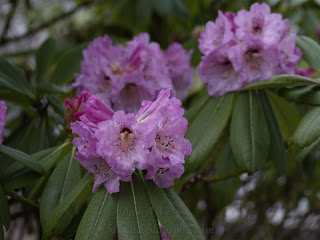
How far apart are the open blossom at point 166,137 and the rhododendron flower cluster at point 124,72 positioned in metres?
0.36

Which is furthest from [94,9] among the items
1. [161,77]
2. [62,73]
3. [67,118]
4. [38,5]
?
[67,118]

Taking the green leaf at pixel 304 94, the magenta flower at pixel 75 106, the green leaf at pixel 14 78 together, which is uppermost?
the green leaf at pixel 14 78

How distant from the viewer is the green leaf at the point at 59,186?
2.99ft

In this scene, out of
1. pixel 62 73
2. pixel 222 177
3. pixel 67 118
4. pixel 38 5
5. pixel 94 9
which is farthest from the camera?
pixel 38 5

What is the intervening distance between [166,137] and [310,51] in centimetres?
58

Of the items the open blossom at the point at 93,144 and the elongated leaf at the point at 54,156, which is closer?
the open blossom at the point at 93,144

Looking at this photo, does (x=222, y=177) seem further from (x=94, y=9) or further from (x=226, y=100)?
(x=94, y=9)

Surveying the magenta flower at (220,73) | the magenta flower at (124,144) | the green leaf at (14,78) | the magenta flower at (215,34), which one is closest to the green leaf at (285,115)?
the magenta flower at (220,73)

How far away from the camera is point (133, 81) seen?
119 centimetres

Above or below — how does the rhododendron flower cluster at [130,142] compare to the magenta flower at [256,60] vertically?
above

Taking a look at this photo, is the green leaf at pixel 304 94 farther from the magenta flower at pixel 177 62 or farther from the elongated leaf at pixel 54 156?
the elongated leaf at pixel 54 156

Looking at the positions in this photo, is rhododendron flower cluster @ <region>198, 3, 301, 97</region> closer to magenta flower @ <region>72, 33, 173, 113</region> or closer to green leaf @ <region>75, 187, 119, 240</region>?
magenta flower @ <region>72, 33, 173, 113</region>

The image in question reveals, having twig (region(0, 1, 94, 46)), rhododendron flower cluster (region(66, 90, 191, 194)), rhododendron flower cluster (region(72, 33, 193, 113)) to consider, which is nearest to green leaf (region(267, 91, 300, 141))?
rhododendron flower cluster (region(72, 33, 193, 113))

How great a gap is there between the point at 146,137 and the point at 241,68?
466 millimetres
